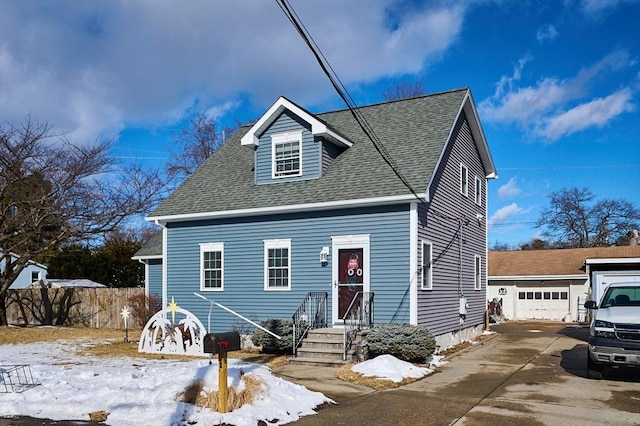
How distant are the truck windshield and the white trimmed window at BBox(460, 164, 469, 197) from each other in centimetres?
746

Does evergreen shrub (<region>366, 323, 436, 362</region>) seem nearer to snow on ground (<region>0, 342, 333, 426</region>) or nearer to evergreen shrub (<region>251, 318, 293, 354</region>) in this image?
evergreen shrub (<region>251, 318, 293, 354</region>)

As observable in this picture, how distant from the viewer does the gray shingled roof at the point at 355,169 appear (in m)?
15.1

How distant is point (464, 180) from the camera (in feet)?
62.9

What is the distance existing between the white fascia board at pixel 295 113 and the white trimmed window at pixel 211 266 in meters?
3.41

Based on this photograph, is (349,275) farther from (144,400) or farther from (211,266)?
(144,400)

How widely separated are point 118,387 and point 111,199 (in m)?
17.7

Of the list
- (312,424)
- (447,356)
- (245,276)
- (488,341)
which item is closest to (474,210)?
(488,341)

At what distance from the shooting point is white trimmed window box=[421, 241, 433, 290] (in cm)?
A: 1501

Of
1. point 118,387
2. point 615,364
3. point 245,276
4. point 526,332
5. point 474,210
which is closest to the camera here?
point 118,387

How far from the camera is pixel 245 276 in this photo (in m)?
16.6

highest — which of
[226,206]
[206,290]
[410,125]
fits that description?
[410,125]

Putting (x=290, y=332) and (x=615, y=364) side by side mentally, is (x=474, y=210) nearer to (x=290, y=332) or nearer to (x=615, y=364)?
(x=290, y=332)

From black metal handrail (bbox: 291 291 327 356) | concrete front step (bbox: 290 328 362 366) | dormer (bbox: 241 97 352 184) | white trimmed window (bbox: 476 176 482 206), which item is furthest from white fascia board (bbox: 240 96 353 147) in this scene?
white trimmed window (bbox: 476 176 482 206)

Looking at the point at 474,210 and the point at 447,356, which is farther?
the point at 474,210
